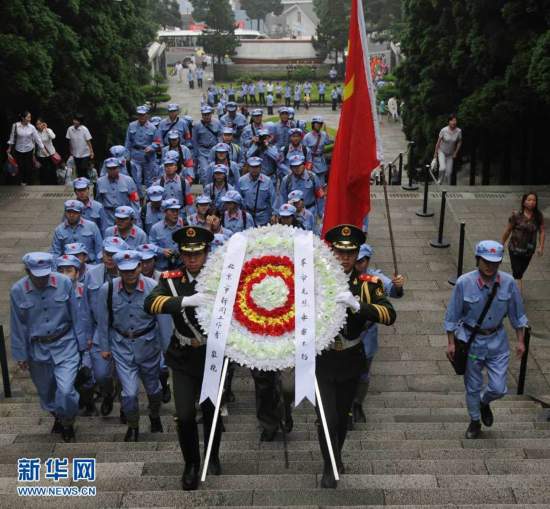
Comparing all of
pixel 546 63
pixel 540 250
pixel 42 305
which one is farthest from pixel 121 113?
pixel 42 305

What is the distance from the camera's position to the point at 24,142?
16750 millimetres

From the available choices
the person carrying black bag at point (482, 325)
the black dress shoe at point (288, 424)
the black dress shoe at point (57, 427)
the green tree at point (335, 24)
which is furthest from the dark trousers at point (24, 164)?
the green tree at point (335, 24)

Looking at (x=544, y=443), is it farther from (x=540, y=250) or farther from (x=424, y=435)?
(x=540, y=250)

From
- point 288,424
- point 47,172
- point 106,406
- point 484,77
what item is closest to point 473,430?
point 288,424

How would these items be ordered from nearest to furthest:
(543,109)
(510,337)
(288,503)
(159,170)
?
1. (288,503)
2. (510,337)
3. (159,170)
4. (543,109)

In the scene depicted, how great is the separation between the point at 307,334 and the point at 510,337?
5612mm

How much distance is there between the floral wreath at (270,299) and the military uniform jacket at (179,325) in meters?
0.24

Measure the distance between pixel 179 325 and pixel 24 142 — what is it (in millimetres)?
11873

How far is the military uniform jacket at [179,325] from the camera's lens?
5906 mm

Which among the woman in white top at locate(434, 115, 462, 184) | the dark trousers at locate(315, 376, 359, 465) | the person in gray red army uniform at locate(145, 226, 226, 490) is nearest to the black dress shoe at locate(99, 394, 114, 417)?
the person in gray red army uniform at locate(145, 226, 226, 490)

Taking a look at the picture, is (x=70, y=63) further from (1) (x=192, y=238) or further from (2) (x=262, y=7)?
(2) (x=262, y=7)

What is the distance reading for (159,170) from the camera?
14.5 m

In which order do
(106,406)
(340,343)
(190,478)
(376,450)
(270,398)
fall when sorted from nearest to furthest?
1. (190,478)
2. (340,343)
3. (376,450)
4. (270,398)
5. (106,406)

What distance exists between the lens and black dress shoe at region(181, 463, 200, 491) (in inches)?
226
